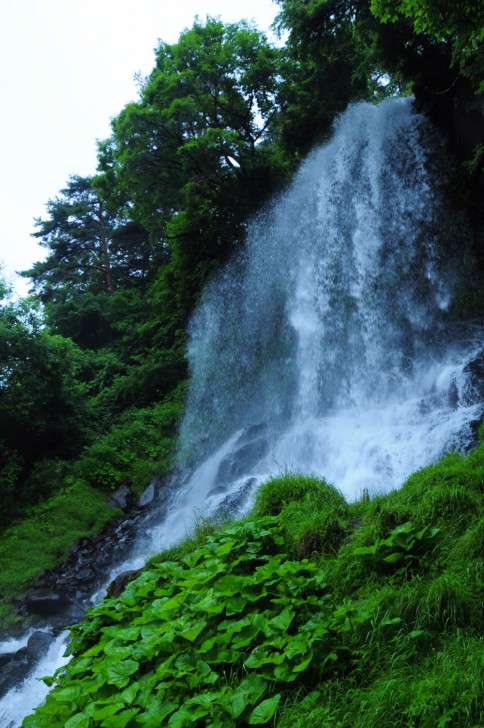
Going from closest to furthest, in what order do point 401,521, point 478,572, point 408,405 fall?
point 478,572
point 401,521
point 408,405

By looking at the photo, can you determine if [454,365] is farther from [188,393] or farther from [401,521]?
[188,393]

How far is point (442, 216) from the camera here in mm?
13109

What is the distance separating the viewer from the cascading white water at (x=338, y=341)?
898cm

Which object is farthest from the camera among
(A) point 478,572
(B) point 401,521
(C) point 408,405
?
(C) point 408,405

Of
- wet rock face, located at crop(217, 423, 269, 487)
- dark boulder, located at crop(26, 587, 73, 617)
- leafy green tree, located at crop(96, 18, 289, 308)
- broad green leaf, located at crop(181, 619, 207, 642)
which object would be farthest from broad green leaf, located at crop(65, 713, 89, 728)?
leafy green tree, located at crop(96, 18, 289, 308)

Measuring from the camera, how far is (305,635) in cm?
294

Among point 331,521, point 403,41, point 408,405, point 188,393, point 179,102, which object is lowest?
point 331,521

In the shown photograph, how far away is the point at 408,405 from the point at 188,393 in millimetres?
7352

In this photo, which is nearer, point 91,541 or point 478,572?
point 478,572

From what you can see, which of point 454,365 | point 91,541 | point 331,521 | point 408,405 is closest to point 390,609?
point 331,521

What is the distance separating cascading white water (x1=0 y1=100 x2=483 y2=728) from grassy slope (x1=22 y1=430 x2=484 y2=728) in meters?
3.65

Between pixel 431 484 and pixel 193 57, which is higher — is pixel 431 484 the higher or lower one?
the lower one

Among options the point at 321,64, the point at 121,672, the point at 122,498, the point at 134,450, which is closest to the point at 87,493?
the point at 122,498

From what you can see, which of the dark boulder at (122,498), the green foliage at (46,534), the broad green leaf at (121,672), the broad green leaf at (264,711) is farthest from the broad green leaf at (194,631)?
the dark boulder at (122,498)
